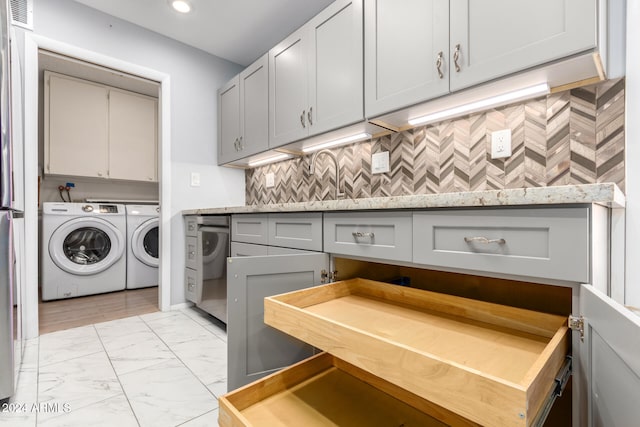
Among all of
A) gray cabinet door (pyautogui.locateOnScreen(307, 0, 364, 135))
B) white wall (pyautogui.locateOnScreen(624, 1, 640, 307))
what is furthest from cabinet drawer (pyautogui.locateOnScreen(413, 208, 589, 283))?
gray cabinet door (pyautogui.locateOnScreen(307, 0, 364, 135))

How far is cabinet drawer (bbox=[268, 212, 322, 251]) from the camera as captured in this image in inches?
54.5

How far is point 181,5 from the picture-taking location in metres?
2.23

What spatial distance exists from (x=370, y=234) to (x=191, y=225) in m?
1.95

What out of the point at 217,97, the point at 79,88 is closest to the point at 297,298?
the point at 217,97

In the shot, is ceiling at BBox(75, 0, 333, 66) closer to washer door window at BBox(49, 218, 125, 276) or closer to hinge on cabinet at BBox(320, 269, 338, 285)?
hinge on cabinet at BBox(320, 269, 338, 285)

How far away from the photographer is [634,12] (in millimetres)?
1077

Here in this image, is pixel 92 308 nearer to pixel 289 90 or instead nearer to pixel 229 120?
pixel 229 120

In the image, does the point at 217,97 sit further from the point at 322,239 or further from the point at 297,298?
the point at 297,298

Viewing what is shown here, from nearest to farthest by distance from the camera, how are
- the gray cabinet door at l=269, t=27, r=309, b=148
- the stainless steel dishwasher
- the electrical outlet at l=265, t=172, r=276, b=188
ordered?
the gray cabinet door at l=269, t=27, r=309, b=148 < the stainless steel dishwasher < the electrical outlet at l=265, t=172, r=276, b=188

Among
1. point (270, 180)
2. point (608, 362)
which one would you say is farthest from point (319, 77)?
point (608, 362)

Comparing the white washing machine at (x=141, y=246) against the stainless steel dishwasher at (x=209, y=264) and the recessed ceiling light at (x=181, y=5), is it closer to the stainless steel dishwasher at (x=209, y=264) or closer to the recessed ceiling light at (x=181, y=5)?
the stainless steel dishwasher at (x=209, y=264)

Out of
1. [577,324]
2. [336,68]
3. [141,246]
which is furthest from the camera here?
[141,246]

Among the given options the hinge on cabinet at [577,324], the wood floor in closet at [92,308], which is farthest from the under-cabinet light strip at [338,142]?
the wood floor in closet at [92,308]

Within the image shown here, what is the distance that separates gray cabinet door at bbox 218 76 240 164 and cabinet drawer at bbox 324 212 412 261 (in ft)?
5.62
